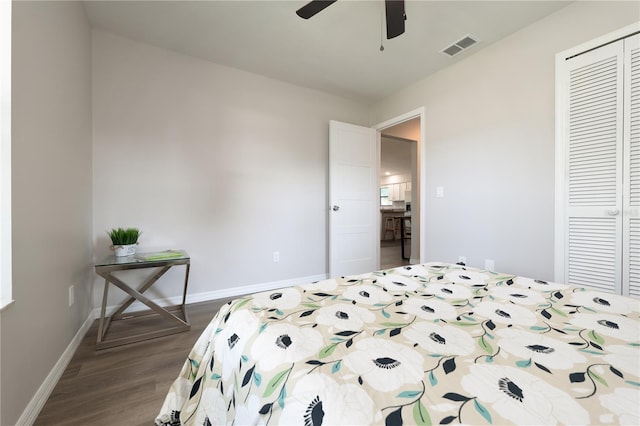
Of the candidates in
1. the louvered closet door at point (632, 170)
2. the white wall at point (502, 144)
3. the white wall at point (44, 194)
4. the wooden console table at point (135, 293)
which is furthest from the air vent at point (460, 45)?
the wooden console table at point (135, 293)

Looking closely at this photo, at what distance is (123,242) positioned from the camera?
214cm

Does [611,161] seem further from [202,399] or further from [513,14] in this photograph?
[202,399]

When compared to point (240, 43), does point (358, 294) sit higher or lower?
lower

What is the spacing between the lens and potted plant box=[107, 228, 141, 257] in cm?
212

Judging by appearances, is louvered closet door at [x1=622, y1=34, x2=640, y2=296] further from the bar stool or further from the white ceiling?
the bar stool

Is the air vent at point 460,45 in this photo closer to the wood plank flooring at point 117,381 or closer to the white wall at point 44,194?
the white wall at point 44,194

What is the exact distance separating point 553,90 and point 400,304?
7.75 ft

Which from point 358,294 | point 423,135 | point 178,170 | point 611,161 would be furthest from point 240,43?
point 611,161

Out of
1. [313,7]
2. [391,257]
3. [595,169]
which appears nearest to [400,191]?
[391,257]

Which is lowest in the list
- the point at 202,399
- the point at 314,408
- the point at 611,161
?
the point at 202,399

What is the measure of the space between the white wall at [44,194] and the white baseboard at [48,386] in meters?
0.04

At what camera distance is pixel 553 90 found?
6.93ft

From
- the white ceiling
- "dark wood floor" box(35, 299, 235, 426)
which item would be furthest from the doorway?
"dark wood floor" box(35, 299, 235, 426)

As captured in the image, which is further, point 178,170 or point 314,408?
point 178,170
